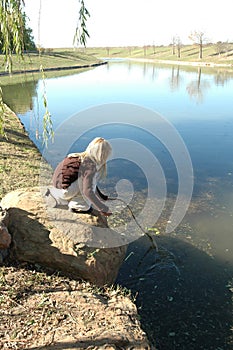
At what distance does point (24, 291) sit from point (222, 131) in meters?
15.6

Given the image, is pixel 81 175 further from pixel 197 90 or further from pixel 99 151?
pixel 197 90

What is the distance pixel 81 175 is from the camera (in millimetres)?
5113

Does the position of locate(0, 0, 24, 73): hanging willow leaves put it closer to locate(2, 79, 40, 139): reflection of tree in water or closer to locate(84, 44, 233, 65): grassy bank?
locate(2, 79, 40, 139): reflection of tree in water

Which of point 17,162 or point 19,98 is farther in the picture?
point 19,98

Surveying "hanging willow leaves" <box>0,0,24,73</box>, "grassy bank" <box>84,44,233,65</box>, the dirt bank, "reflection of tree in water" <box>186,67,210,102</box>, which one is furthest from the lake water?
"grassy bank" <box>84,44,233,65</box>

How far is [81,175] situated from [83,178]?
7 cm

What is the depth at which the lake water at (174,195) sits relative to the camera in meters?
5.43

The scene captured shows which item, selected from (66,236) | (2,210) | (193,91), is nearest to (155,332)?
(66,236)

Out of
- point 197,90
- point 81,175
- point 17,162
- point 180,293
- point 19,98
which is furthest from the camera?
point 197,90

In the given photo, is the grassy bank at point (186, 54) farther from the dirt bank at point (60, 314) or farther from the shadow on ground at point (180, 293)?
the dirt bank at point (60, 314)

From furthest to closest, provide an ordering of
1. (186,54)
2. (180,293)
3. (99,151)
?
(186,54) < (180,293) < (99,151)

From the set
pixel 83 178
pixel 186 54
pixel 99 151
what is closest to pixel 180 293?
pixel 83 178

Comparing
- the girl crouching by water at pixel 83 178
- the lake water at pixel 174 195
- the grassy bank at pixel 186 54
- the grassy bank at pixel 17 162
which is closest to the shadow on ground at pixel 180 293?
the lake water at pixel 174 195

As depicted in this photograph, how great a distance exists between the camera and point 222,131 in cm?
1806
